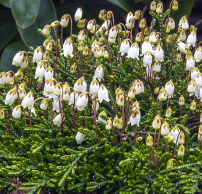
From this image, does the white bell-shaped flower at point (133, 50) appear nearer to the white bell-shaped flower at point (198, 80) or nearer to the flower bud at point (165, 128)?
the white bell-shaped flower at point (198, 80)

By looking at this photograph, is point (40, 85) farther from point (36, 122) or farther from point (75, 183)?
point (75, 183)

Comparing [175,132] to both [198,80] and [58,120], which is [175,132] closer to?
[198,80]

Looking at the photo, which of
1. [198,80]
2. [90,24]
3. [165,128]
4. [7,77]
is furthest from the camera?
[90,24]

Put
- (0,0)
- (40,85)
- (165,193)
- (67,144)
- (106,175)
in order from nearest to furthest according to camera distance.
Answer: (165,193) → (106,175) → (67,144) → (40,85) → (0,0)

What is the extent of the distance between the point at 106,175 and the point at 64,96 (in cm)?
37

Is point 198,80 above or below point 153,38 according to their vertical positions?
below

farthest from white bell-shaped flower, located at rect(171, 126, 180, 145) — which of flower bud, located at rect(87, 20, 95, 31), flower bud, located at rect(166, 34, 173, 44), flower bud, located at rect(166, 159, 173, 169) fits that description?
flower bud, located at rect(87, 20, 95, 31)

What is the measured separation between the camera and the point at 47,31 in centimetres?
139

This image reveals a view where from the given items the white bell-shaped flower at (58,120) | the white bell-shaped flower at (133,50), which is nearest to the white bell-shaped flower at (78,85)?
the white bell-shaped flower at (58,120)

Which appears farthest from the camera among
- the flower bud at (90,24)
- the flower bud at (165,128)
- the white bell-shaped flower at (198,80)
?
the flower bud at (90,24)

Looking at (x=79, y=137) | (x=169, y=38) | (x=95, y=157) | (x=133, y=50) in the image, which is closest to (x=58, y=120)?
(x=79, y=137)

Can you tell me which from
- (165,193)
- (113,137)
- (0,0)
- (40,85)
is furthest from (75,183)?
(0,0)

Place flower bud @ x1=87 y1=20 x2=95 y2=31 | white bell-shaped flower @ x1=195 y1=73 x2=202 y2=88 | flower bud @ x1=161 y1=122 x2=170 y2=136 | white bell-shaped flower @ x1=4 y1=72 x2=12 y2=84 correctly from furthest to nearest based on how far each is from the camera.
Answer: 1. flower bud @ x1=87 y1=20 x2=95 y2=31
2. white bell-shaped flower @ x1=4 y1=72 x2=12 y2=84
3. white bell-shaped flower @ x1=195 y1=73 x2=202 y2=88
4. flower bud @ x1=161 y1=122 x2=170 y2=136

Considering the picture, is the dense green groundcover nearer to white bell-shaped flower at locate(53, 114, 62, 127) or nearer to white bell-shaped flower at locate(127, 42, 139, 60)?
white bell-shaped flower at locate(53, 114, 62, 127)
